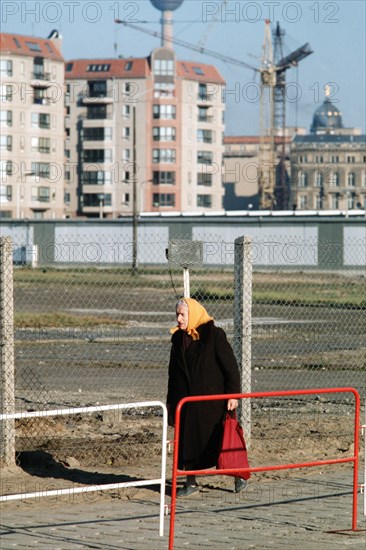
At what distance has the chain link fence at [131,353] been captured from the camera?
13.1 m

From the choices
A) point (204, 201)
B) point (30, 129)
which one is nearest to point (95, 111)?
point (204, 201)

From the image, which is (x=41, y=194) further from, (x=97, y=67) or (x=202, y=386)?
(x=202, y=386)

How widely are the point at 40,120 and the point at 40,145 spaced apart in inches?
85.6

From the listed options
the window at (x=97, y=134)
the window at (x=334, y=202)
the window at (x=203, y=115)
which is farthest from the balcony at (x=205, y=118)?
the window at (x=334, y=202)

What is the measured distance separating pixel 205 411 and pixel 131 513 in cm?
110

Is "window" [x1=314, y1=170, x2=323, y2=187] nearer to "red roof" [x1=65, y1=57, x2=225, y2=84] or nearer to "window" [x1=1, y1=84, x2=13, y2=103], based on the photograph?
"red roof" [x1=65, y1=57, x2=225, y2=84]

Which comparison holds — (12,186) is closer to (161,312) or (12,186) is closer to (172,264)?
(161,312)

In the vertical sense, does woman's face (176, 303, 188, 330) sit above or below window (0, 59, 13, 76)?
below

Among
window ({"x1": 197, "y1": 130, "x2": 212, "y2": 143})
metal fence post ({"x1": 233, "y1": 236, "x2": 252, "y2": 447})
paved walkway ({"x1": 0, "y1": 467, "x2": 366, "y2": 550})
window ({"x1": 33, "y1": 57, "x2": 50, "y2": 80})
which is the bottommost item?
paved walkway ({"x1": 0, "y1": 467, "x2": 366, "y2": 550})

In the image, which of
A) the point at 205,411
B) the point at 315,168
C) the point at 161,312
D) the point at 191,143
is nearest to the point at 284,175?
the point at 315,168

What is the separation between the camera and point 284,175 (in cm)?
16362

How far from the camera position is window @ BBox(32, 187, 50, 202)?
4181 inches

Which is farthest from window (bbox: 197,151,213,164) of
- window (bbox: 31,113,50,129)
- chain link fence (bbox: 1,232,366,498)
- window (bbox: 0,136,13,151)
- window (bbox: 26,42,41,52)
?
chain link fence (bbox: 1,232,366,498)

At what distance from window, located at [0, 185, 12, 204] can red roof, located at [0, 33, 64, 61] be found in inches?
440
